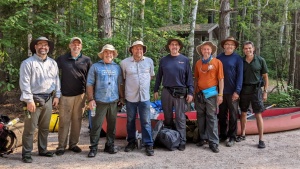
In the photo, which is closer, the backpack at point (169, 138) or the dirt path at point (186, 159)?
the dirt path at point (186, 159)

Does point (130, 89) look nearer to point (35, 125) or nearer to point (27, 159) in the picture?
point (35, 125)

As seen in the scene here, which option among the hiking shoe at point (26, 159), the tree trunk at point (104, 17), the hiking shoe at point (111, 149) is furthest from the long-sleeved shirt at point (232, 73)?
the tree trunk at point (104, 17)

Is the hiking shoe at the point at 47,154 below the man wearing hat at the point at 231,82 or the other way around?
below

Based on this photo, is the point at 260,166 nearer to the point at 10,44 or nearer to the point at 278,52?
the point at 10,44

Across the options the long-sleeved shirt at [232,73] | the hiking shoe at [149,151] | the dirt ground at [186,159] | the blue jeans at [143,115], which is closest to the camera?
the dirt ground at [186,159]

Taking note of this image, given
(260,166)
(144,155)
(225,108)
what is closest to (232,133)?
(225,108)

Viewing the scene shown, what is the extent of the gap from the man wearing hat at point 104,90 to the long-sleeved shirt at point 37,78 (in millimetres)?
551

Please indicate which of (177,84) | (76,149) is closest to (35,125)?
(76,149)

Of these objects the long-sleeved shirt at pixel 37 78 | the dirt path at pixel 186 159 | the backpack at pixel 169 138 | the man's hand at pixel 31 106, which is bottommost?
the dirt path at pixel 186 159

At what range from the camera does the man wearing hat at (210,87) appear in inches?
207

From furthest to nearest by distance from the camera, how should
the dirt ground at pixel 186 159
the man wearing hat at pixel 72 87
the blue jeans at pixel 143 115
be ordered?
the blue jeans at pixel 143 115 < the man wearing hat at pixel 72 87 < the dirt ground at pixel 186 159

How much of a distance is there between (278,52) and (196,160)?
10427 millimetres

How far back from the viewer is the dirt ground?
452cm

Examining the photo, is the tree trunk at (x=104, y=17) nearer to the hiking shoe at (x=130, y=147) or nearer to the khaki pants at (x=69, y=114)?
the khaki pants at (x=69, y=114)
